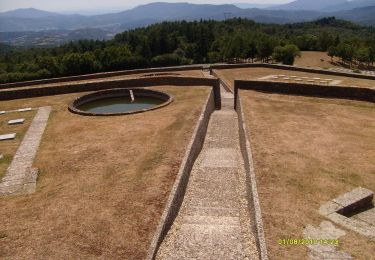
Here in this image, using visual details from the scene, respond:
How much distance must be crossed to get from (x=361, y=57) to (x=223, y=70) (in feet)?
158

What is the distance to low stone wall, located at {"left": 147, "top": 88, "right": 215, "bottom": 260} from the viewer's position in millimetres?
10198

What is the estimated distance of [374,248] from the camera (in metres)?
9.40

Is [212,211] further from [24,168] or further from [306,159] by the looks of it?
[24,168]

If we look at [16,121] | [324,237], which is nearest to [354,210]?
[324,237]

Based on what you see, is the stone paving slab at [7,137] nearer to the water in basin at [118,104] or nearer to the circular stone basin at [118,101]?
the circular stone basin at [118,101]

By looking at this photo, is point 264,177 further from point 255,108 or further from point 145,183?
point 255,108

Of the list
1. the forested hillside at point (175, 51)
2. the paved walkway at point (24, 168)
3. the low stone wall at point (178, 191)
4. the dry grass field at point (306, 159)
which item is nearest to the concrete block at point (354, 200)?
the dry grass field at point (306, 159)

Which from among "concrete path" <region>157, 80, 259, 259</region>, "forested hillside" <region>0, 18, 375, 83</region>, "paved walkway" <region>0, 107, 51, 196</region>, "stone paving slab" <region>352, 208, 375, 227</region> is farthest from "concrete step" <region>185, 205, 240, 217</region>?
"forested hillside" <region>0, 18, 375, 83</region>

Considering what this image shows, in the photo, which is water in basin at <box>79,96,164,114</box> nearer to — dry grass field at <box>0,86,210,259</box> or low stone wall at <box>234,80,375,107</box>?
dry grass field at <box>0,86,210,259</box>

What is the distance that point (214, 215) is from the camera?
12234mm

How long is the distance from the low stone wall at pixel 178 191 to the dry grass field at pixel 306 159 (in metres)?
2.80

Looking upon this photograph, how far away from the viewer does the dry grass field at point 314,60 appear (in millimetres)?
75125

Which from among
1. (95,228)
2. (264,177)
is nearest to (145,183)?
(95,228)

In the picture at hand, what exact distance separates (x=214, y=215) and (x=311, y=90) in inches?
671
